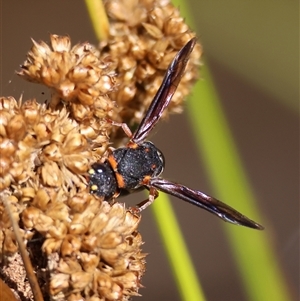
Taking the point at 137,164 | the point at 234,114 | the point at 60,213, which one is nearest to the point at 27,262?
the point at 60,213

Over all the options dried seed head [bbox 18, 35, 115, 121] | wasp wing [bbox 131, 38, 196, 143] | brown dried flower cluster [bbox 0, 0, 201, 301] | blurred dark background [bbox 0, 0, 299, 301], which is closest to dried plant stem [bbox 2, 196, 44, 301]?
brown dried flower cluster [bbox 0, 0, 201, 301]

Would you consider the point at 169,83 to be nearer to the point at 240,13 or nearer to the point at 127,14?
the point at 127,14

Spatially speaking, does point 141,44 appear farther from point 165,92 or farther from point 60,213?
point 60,213

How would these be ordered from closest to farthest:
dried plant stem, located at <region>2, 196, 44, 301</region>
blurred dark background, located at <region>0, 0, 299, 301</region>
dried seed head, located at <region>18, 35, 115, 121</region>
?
dried plant stem, located at <region>2, 196, 44, 301</region>, dried seed head, located at <region>18, 35, 115, 121</region>, blurred dark background, located at <region>0, 0, 299, 301</region>

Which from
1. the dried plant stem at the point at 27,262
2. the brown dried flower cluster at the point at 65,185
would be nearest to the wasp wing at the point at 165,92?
→ the brown dried flower cluster at the point at 65,185

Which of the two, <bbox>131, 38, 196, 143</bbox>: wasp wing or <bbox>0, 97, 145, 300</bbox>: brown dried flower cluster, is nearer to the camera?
<bbox>0, 97, 145, 300</bbox>: brown dried flower cluster

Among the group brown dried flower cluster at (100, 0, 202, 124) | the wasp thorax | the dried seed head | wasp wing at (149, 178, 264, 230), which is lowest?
wasp wing at (149, 178, 264, 230)

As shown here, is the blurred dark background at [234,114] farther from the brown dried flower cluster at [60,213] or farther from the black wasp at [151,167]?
the brown dried flower cluster at [60,213]

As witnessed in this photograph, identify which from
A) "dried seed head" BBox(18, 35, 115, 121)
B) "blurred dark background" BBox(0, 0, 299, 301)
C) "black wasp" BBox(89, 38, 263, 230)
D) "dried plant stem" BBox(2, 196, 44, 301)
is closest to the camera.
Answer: "dried plant stem" BBox(2, 196, 44, 301)

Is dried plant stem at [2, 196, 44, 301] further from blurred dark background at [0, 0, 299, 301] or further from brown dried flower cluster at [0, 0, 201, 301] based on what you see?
blurred dark background at [0, 0, 299, 301]
